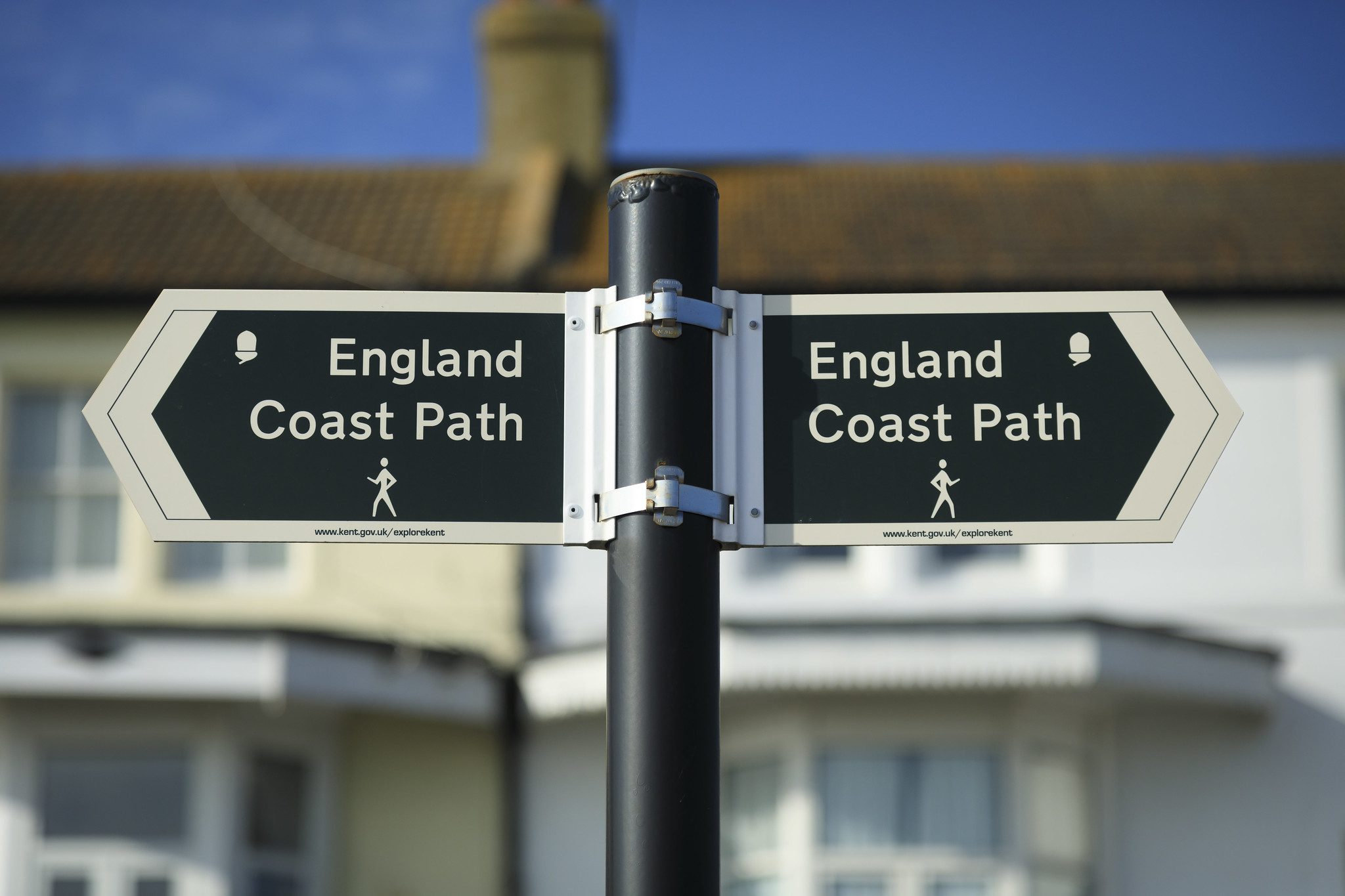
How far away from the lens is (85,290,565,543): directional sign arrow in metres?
2.67

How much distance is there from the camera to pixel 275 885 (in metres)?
10.2

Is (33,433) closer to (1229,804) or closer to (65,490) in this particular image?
(65,490)

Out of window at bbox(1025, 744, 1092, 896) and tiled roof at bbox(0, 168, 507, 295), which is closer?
window at bbox(1025, 744, 1092, 896)

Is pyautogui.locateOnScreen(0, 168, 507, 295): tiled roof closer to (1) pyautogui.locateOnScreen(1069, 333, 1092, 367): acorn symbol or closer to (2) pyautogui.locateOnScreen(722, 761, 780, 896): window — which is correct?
(2) pyautogui.locateOnScreen(722, 761, 780, 896): window

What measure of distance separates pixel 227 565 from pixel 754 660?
11.3 feet

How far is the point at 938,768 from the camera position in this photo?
10.1m

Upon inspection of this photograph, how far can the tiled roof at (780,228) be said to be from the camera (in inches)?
442

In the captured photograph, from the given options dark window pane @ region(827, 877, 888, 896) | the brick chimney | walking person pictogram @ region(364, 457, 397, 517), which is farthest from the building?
walking person pictogram @ region(364, 457, 397, 517)

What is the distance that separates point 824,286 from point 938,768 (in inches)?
119

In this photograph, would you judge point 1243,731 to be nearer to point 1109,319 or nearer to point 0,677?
point 0,677

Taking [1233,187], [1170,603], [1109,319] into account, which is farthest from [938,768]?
[1109,319]

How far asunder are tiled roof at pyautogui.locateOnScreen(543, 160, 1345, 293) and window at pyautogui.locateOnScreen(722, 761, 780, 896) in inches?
114

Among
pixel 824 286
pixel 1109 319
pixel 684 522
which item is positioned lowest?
pixel 684 522

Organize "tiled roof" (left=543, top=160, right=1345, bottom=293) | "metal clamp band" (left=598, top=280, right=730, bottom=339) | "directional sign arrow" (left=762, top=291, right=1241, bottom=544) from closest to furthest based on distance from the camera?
"metal clamp band" (left=598, top=280, right=730, bottom=339), "directional sign arrow" (left=762, top=291, right=1241, bottom=544), "tiled roof" (left=543, top=160, right=1345, bottom=293)
